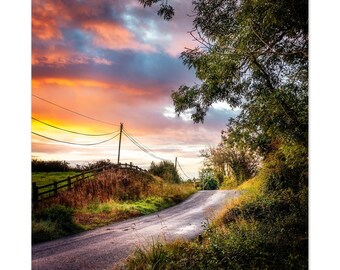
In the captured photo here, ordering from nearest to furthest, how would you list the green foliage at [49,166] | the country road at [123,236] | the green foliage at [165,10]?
1. the country road at [123,236]
2. the green foliage at [49,166]
3. the green foliage at [165,10]

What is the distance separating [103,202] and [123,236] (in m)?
0.45

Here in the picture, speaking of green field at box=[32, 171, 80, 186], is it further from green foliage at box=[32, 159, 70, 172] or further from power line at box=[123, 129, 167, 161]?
power line at box=[123, 129, 167, 161]

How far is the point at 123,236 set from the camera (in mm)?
3295

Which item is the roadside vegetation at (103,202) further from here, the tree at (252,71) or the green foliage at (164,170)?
the tree at (252,71)

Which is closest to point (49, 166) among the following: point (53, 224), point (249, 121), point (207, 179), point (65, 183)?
point (65, 183)

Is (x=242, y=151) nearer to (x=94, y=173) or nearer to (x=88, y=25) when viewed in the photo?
(x=94, y=173)

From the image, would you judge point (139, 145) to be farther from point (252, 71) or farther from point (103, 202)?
point (252, 71)

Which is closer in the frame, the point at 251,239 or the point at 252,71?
the point at 251,239

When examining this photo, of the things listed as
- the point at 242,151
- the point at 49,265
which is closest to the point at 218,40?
the point at 242,151

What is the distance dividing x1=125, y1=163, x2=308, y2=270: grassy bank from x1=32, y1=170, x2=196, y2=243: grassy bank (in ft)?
1.42

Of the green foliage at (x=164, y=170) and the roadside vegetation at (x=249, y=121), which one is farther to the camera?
the green foliage at (x=164, y=170)

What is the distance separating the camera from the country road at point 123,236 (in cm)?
310

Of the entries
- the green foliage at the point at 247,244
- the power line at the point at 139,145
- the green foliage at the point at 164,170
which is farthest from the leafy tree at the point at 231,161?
the power line at the point at 139,145
